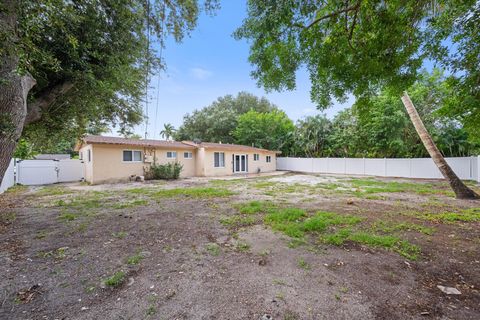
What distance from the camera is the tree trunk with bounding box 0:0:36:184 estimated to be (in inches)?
117

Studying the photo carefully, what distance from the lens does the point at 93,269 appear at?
2.70 metres

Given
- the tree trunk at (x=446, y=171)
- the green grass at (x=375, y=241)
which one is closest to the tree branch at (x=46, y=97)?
the green grass at (x=375, y=241)

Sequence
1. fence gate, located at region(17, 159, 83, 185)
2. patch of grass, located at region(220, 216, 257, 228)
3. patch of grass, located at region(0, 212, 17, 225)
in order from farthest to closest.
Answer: fence gate, located at region(17, 159, 83, 185)
patch of grass, located at region(0, 212, 17, 225)
patch of grass, located at region(220, 216, 257, 228)

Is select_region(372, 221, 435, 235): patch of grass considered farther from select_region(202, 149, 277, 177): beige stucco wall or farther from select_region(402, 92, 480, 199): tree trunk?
select_region(202, 149, 277, 177): beige stucco wall

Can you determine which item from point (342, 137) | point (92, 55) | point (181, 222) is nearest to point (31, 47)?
point (92, 55)

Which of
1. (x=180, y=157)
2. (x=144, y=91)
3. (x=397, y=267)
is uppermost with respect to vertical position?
(x=144, y=91)

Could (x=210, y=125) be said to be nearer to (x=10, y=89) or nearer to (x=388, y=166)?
(x=388, y=166)

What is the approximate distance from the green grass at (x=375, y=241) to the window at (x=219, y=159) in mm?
13396

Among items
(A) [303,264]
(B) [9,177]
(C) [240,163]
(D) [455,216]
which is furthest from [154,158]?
(D) [455,216]

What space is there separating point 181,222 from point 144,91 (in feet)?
16.1

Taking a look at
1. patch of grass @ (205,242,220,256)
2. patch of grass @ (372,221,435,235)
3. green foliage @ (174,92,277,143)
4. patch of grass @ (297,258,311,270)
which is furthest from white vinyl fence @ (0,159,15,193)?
green foliage @ (174,92,277,143)

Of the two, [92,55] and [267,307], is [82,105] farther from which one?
[267,307]

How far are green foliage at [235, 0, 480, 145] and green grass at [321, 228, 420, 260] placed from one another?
8.54ft

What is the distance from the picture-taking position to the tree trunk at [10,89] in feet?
9.71
